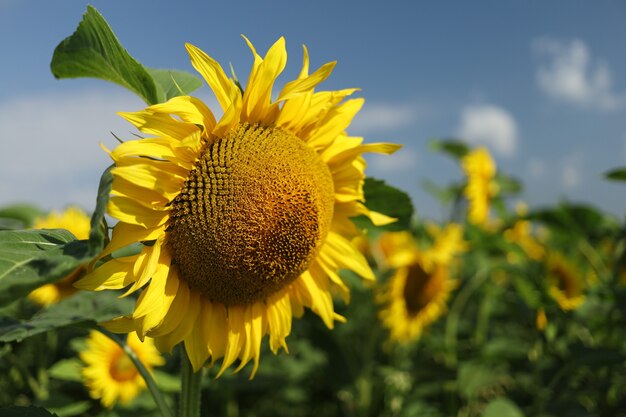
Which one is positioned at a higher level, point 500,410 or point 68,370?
point 500,410

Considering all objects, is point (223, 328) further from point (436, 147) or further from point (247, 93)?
point (436, 147)

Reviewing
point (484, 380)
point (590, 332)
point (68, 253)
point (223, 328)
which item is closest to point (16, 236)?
point (68, 253)

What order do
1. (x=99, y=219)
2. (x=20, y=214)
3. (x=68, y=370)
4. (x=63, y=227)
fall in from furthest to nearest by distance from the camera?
(x=20, y=214), (x=63, y=227), (x=68, y=370), (x=99, y=219)

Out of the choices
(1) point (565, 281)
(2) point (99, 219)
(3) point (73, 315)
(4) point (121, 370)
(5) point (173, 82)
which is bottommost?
(4) point (121, 370)

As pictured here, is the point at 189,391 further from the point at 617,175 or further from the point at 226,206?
the point at 617,175

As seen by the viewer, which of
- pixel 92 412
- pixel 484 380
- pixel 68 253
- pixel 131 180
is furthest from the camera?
pixel 484 380

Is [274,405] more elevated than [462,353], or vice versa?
[462,353]

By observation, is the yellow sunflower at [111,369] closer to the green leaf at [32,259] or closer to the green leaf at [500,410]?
the green leaf at [500,410]

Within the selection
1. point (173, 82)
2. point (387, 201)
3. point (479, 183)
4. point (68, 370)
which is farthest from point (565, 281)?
point (173, 82)
